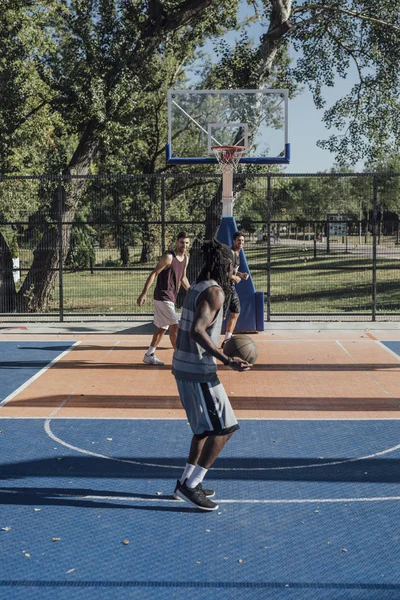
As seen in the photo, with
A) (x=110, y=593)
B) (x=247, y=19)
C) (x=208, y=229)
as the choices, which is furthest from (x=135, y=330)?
(x=247, y=19)

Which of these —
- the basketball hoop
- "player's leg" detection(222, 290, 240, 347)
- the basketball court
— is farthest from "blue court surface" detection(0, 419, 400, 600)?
the basketball hoop

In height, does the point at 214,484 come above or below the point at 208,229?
below

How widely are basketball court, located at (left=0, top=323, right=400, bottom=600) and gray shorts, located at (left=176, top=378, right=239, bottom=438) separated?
734 millimetres

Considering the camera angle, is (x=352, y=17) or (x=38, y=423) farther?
(x=352, y=17)

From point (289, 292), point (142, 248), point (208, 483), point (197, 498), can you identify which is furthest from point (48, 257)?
point (197, 498)

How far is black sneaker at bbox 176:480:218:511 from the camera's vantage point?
20.5 feet

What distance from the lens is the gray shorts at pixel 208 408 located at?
6.10 meters

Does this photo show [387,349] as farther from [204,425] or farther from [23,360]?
[204,425]

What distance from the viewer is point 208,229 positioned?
1947 centimetres

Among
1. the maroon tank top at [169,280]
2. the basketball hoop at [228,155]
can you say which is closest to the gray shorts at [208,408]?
the maroon tank top at [169,280]

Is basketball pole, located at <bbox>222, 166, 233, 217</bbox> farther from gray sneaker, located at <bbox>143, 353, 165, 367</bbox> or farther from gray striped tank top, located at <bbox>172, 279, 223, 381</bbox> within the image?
gray striped tank top, located at <bbox>172, 279, 223, 381</bbox>

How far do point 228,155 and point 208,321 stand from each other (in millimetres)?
9778

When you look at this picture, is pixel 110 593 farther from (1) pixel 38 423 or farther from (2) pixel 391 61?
(2) pixel 391 61

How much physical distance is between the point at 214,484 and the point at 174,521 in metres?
0.89
